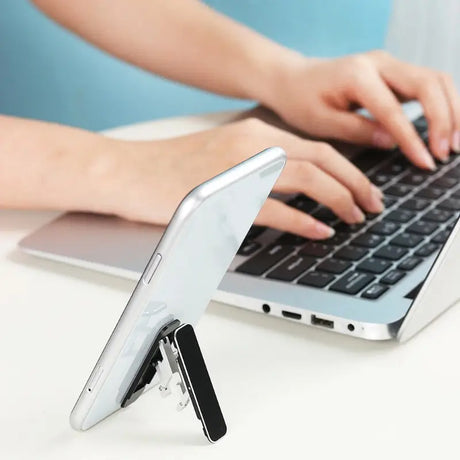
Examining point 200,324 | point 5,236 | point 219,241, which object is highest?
point 219,241

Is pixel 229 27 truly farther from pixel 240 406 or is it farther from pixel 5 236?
pixel 240 406

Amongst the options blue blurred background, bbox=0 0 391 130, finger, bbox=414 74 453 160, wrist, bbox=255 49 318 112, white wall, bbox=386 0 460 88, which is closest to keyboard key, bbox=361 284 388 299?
finger, bbox=414 74 453 160

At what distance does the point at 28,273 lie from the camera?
2.49ft

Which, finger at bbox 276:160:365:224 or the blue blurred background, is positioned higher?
finger at bbox 276:160:365:224

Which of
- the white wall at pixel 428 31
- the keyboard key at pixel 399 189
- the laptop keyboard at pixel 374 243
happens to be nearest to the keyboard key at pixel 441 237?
the laptop keyboard at pixel 374 243

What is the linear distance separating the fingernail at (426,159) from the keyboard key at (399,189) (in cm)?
5

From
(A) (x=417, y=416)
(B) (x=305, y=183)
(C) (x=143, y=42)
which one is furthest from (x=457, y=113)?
(A) (x=417, y=416)

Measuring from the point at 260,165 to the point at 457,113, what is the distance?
571 millimetres

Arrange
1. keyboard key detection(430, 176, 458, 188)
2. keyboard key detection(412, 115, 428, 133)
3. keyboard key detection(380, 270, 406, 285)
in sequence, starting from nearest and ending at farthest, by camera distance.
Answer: keyboard key detection(380, 270, 406, 285), keyboard key detection(430, 176, 458, 188), keyboard key detection(412, 115, 428, 133)

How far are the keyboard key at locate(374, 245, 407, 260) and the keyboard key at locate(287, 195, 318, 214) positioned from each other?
12cm

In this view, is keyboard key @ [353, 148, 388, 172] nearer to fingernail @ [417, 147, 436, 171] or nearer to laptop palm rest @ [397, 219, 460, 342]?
fingernail @ [417, 147, 436, 171]

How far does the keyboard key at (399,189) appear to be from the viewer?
87 cm

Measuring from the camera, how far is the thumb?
98 centimetres

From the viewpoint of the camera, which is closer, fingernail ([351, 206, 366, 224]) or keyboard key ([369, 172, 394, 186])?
fingernail ([351, 206, 366, 224])
